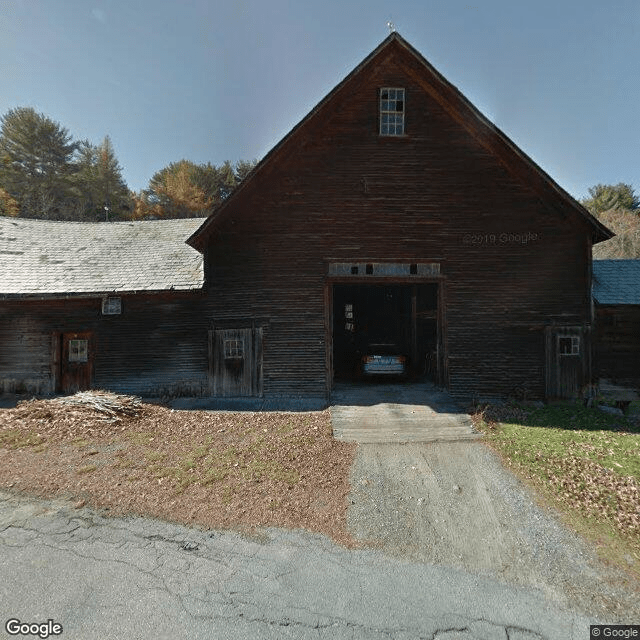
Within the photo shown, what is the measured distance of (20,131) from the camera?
1754 inches

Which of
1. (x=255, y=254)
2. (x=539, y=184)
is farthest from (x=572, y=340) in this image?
(x=255, y=254)

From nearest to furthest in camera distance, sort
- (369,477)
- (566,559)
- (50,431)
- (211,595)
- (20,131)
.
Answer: (211,595) < (566,559) < (369,477) < (50,431) < (20,131)

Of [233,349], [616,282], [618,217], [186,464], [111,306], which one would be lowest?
[186,464]

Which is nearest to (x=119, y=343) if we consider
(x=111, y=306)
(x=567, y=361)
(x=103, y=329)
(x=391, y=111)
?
(x=103, y=329)

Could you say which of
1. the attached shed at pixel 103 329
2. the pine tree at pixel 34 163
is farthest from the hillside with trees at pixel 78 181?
the attached shed at pixel 103 329

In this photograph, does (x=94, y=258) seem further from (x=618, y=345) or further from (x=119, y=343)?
(x=618, y=345)

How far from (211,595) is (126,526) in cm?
205

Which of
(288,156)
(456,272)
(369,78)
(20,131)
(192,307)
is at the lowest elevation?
(192,307)

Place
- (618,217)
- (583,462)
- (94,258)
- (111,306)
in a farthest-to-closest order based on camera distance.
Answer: (618,217)
(94,258)
(111,306)
(583,462)

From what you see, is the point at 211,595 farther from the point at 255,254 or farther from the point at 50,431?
the point at 255,254

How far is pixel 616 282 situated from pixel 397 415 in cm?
1092

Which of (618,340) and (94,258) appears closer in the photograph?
(618,340)

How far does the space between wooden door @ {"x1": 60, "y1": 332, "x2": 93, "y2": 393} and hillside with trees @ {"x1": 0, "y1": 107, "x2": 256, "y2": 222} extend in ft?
119

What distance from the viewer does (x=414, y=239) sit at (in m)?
11.6
